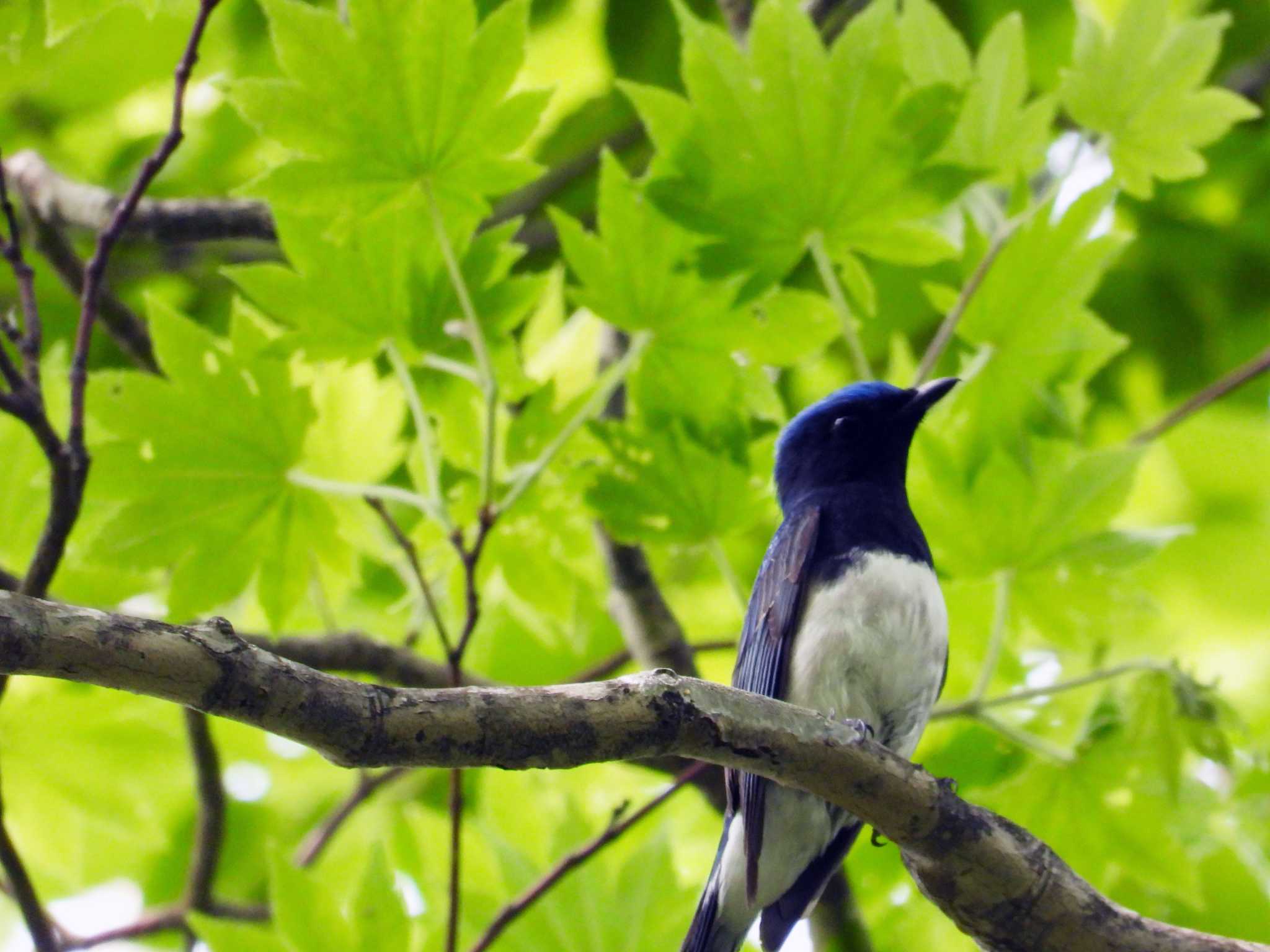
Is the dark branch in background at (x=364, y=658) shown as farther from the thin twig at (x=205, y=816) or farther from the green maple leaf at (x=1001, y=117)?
the green maple leaf at (x=1001, y=117)

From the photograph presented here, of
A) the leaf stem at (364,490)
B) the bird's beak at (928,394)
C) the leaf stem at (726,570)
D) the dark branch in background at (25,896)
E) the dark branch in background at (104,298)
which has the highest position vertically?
the bird's beak at (928,394)

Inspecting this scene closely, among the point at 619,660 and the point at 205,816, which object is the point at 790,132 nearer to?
the point at 619,660

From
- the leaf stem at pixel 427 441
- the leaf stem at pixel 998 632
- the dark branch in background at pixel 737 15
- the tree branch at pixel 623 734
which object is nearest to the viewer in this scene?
the tree branch at pixel 623 734

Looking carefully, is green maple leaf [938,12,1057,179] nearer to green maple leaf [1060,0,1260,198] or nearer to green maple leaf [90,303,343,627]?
green maple leaf [1060,0,1260,198]

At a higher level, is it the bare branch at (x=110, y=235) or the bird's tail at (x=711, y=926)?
the bare branch at (x=110, y=235)

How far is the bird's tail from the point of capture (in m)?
3.29

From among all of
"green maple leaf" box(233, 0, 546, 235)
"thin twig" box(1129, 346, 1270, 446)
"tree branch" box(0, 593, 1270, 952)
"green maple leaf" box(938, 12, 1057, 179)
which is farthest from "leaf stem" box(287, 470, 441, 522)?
"thin twig" box(1129, 346, 1270, 446)

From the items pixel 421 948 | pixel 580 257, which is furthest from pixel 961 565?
pixel 421 948

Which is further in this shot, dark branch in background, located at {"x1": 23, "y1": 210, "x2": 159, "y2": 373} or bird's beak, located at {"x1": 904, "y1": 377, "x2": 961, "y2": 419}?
dark branch in background, located at {"x1": 23, "y1": 210, "x2": 159, "y2": 373}

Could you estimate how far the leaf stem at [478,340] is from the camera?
278 centimetres

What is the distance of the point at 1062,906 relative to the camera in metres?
2.38

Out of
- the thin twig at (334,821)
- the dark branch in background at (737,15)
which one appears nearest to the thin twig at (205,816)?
the thin twig at (334,821)

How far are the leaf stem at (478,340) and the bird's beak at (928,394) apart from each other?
3.86ft

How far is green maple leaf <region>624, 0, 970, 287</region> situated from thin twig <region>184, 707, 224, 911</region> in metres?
1.88
